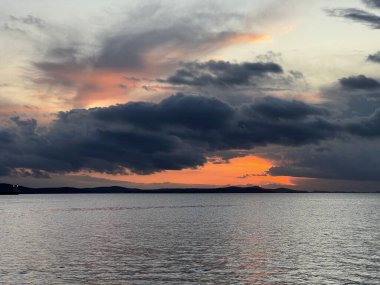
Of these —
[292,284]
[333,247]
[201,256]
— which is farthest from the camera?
[333,247]

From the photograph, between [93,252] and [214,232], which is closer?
[93,252]

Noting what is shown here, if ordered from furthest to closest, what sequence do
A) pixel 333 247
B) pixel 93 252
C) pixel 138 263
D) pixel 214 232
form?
pixel 214 232, pixel 333 247, pixel 93 252, pixel 138 263

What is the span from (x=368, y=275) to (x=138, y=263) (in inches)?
1210

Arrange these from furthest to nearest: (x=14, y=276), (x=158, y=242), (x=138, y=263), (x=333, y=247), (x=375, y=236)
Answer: (x=375, y=236)
(x=158, y=242)
(x=333, y=247)
(x=138, y=263)
(x=14, y=276)

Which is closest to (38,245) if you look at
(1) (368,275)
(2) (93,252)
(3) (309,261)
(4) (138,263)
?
(2) (93,252)

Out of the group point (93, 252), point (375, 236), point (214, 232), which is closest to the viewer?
point (93, 252)

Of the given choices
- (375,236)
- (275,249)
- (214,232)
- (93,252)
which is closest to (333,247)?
(275,249)

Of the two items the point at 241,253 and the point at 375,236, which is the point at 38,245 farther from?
the point at 375,236

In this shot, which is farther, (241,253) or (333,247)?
(333,247)

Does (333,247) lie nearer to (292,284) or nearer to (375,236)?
(375,236)

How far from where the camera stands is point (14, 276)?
59688 mm

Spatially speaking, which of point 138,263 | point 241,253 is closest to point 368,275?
point 241,253

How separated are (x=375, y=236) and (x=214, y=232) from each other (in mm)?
37206

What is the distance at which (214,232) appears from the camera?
11775cm
